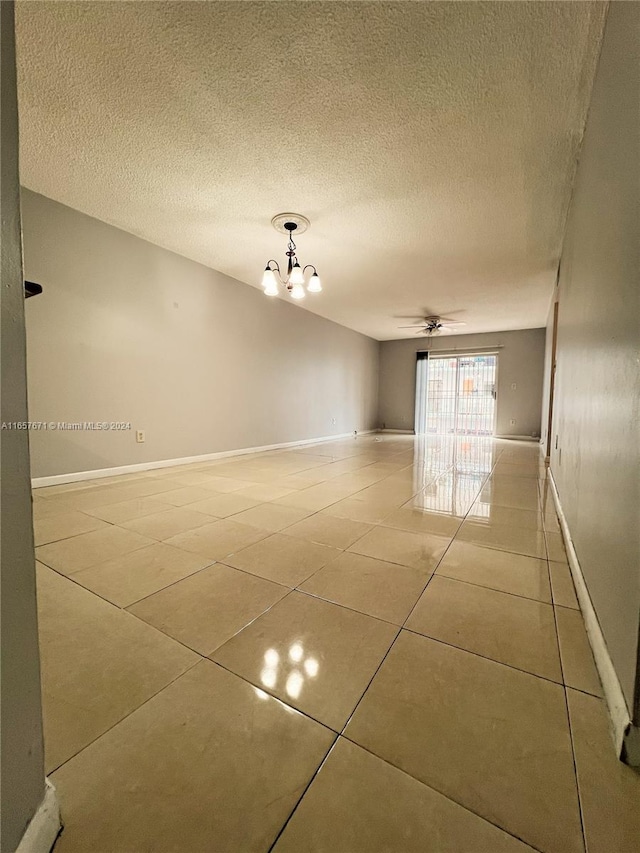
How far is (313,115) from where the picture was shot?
176 centimetres

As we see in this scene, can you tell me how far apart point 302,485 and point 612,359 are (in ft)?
7.53

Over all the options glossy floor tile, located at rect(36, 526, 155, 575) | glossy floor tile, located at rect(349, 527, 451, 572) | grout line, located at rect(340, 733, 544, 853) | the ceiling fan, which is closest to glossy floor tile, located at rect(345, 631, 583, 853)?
grout line, located at rect(340, 733, 544, 853)

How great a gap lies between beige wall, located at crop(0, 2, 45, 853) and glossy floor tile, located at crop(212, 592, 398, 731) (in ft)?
1.57

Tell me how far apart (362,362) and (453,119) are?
5.77m

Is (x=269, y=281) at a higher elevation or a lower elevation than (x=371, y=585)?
higher

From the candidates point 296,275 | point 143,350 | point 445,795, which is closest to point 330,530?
point 445,795

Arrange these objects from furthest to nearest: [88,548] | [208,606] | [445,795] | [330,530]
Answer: [330,530] → [88,548] → [208,606] → [445,795]

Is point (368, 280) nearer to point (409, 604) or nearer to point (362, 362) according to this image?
point (362, 362)

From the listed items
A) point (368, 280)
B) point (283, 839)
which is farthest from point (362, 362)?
point (283, 839)

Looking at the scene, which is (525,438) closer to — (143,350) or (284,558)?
(284,558)

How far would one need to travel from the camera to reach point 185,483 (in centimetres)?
298

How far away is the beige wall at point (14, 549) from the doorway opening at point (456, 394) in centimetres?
782

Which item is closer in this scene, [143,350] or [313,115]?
[313,115]

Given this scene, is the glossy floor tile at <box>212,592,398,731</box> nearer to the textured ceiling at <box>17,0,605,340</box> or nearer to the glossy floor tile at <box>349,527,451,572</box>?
the glossy floor tile at <box>349,527,451,572</box>
